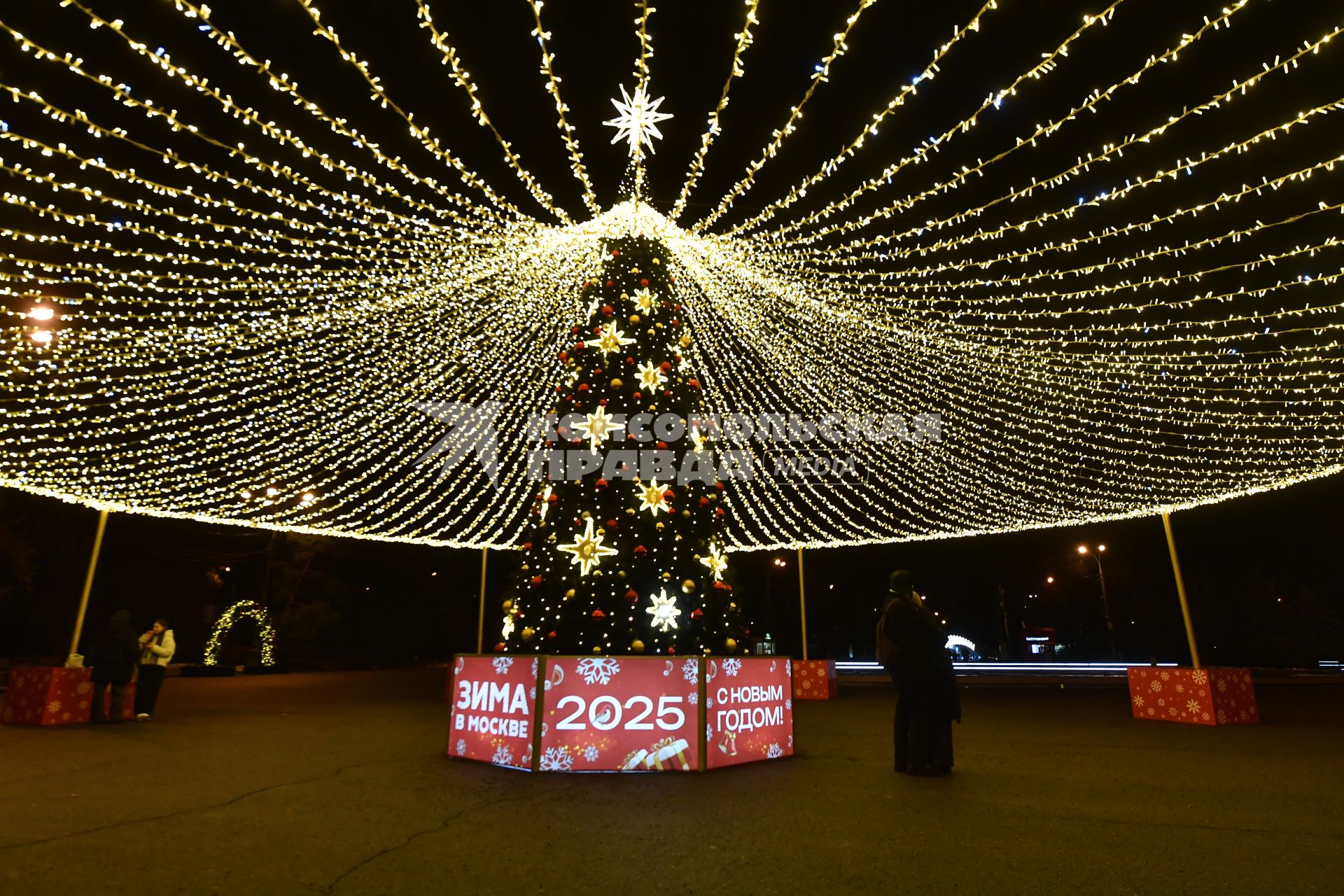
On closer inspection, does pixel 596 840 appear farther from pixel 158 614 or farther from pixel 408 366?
pixel 158 614

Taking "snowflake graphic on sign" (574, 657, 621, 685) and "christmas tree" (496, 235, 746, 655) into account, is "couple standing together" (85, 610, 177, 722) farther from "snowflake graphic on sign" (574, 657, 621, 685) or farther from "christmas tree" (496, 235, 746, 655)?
"snowflake graphic on sign" (574, 657, 621, 685)

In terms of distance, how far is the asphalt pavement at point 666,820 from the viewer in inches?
109

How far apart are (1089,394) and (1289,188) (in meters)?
4.23

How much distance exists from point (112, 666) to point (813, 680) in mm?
10180

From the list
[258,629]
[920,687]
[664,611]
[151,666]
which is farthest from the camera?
[258,629]

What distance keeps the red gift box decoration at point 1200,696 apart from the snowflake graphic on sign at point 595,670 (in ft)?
25.0

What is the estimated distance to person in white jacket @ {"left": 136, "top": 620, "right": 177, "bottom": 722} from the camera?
841 centimetres

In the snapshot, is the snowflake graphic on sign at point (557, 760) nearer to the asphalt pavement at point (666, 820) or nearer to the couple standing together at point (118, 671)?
the asphalt pavement at point (666, 820)

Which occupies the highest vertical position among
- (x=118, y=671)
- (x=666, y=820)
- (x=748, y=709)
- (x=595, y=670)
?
(x=595, y=670)

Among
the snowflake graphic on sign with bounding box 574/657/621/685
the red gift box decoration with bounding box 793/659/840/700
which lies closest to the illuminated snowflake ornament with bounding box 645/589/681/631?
the snowflake graphic on sign with bounding box 574/657/621/685

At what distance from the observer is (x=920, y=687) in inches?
201

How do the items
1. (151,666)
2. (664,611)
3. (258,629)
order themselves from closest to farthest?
(664,611), (151,666), (258,629)

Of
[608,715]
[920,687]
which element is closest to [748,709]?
[608,715]

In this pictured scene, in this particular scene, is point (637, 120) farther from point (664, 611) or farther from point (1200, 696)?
point (1200, 696)
